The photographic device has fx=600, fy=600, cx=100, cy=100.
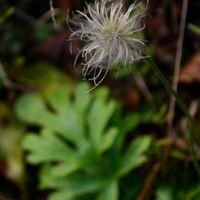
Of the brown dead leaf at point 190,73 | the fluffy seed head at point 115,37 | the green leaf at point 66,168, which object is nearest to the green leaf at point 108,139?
the green leaf at point 66,168

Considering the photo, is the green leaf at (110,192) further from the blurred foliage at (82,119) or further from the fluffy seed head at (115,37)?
the fluffy seed head at (115,37)

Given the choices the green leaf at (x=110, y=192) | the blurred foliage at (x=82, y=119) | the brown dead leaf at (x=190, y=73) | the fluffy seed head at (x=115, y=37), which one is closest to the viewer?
the fluffy seed head at (x=115, y=37)

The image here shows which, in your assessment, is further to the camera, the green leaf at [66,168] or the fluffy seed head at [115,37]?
the green leaf at [66,168]

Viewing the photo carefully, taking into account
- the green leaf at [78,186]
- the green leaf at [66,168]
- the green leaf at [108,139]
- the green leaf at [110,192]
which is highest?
the green leaf at [108,139]

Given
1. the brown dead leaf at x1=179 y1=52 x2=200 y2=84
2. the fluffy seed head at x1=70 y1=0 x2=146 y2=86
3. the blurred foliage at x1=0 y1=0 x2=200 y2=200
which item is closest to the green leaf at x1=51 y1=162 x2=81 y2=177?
the blurred foliage at x1=0 y1=0 x2=200 y2=200

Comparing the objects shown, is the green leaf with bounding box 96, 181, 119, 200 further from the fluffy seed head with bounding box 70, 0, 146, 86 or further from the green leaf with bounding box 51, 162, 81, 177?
the fluffy seed head with bounding box 70, 0, 146, 86
